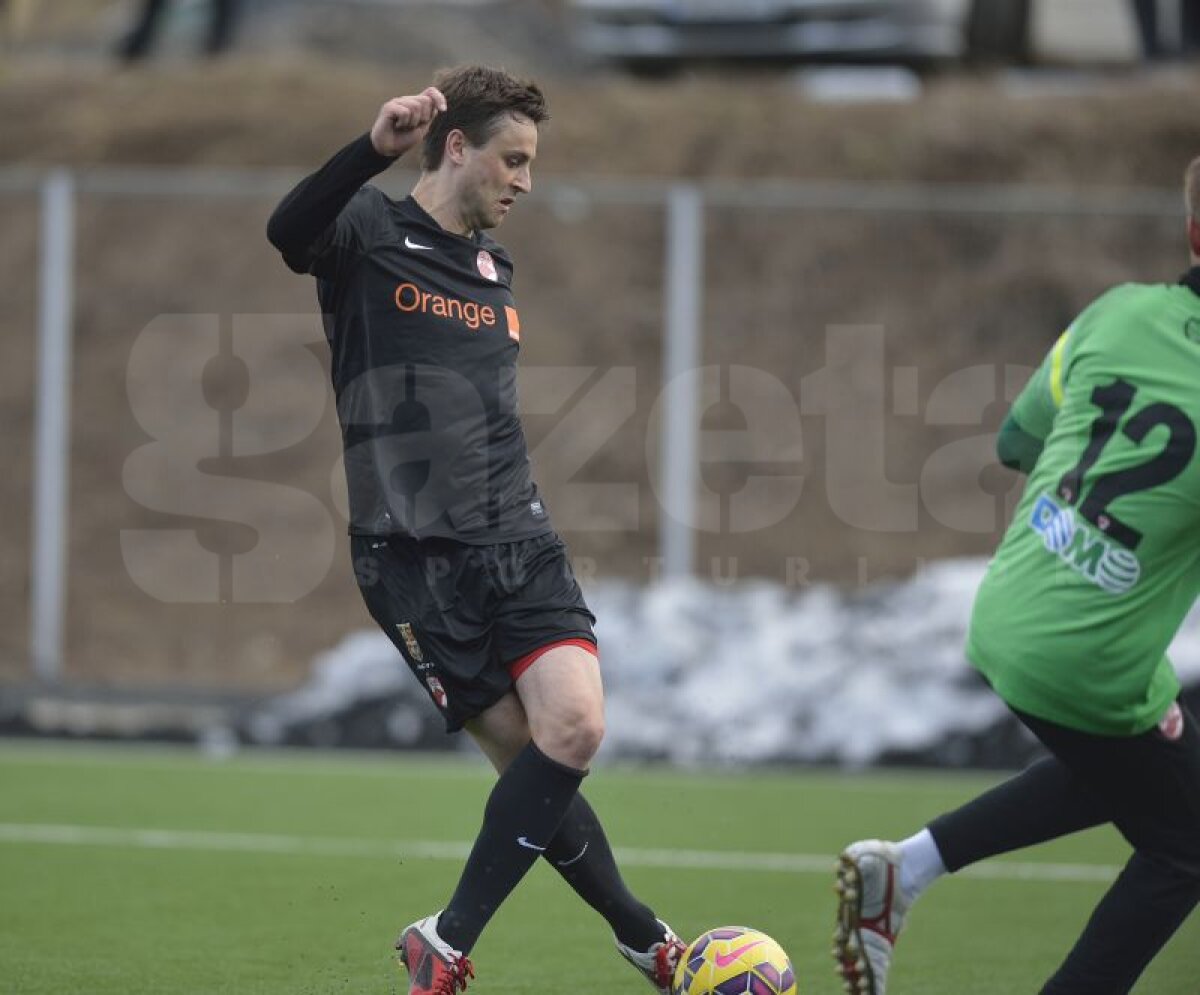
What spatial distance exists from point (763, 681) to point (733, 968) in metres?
6.05

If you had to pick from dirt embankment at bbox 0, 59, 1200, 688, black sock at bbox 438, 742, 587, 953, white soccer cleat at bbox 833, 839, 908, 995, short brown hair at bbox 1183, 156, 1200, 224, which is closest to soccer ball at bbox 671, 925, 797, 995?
white soccer cleat at bbox 833, 839, 908, 995

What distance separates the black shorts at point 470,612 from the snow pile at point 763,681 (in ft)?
19.2

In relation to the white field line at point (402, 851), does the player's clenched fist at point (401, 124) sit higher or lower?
higher

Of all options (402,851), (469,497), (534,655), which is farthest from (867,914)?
(402,851)

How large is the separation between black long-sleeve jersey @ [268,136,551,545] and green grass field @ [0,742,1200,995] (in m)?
1.35

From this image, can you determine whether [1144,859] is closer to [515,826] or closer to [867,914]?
[867,914]

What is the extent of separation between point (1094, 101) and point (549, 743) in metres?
13.7

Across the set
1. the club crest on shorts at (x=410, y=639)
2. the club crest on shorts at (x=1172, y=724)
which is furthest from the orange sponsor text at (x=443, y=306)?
the club crest on shorts at (x=1172, y=724)

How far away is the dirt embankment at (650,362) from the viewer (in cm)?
1307

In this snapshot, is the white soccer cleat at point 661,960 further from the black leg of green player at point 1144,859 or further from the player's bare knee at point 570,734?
the black leg of green player at point 1144,859

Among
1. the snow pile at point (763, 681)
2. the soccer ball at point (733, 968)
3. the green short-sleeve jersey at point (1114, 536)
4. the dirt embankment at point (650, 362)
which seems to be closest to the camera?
the green short-sleeve jersey at point (1114, 536)

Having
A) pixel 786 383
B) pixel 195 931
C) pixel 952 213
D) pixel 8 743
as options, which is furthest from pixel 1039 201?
pixel 195 931

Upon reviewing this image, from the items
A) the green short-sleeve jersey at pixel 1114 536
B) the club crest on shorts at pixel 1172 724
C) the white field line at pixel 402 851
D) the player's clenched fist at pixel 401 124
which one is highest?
the player's clenched fist at pixel 401 124

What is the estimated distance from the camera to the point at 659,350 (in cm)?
1470
